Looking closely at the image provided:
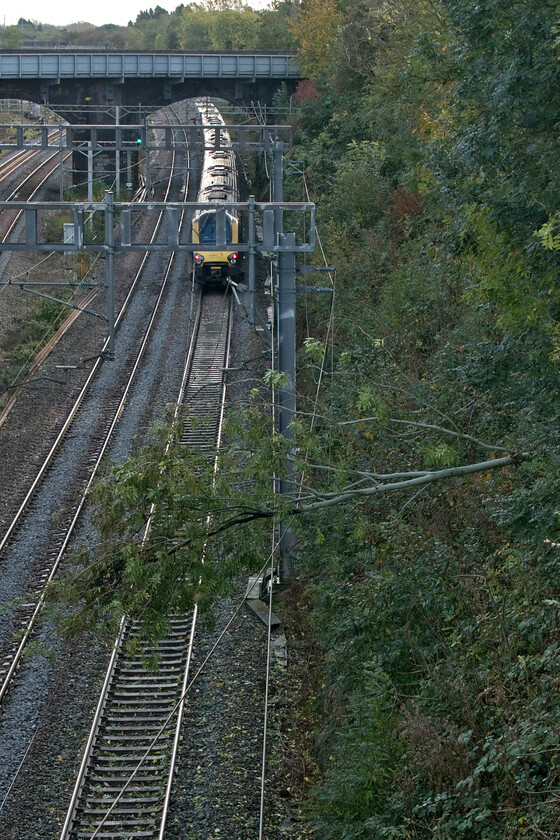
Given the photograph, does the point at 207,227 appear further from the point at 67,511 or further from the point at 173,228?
the point at 67,511

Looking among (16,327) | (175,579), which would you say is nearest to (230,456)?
(175,579)

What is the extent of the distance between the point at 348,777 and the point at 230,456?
3.49 m

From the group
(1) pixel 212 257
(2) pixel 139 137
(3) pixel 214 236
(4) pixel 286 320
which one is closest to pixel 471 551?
(4) pixel 286 320

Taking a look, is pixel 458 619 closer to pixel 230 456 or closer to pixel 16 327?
pixel 230 456

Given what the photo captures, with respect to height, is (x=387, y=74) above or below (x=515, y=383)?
above

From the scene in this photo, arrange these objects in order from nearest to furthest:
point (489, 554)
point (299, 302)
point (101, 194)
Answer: point (489, 554) < point (299, 302) < point (101, 194)

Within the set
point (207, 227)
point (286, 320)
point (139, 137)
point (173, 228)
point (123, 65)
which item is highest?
point (123, 65)

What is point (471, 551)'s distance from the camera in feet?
38.2

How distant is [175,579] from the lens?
8867 mm

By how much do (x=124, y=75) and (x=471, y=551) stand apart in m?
37.9

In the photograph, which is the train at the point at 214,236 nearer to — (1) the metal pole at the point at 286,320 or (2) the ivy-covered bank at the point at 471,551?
(1) the metal pole at the point at 286,320

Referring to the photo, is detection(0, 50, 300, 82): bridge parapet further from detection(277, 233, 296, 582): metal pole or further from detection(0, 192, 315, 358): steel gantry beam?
detection(277, 233, 296, 582): metal pole

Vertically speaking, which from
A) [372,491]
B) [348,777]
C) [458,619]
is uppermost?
[372,491]

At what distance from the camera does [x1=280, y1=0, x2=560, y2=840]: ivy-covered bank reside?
8.70 metres
